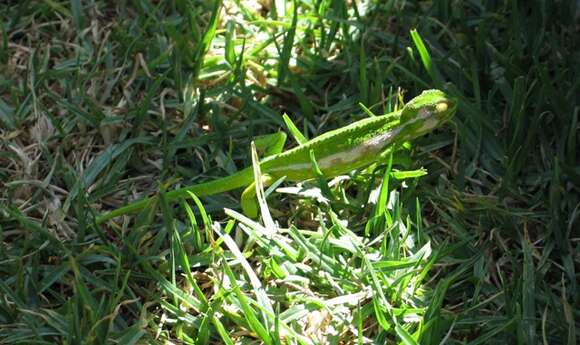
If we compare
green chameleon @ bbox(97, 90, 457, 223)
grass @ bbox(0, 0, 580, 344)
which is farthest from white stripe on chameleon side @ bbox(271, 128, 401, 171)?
grass @ bbox(0, 0, 580, 344)

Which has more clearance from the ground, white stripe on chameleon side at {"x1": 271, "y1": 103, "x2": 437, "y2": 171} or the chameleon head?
the chameleon head

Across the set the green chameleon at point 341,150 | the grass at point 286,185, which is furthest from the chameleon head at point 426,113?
the grass at point 286,185

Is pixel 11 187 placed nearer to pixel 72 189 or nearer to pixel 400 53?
pixel 72 189

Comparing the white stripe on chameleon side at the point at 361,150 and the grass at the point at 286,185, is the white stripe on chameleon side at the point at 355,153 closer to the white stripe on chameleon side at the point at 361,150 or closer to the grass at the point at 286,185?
the white stripe on chameleon side at the point at 361,150

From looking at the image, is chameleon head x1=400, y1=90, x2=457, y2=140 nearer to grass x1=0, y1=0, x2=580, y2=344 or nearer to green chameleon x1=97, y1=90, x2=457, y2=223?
green chameleon x1=97, y1=90, x2=457, y2=223

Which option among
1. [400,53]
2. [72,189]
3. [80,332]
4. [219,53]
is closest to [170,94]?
[219,53]
